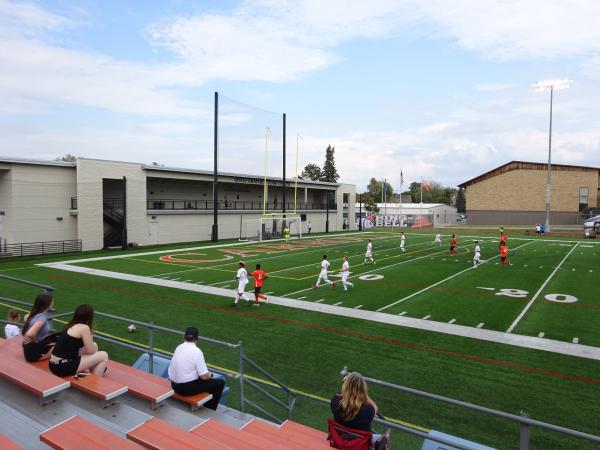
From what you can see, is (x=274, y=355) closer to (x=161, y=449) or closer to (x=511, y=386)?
(x=511, y=386)

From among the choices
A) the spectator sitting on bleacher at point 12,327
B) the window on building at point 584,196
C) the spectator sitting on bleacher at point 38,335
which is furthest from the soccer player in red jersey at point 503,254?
the window on building at point 584,196

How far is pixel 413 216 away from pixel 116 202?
5422 centimetres

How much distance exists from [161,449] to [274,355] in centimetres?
670

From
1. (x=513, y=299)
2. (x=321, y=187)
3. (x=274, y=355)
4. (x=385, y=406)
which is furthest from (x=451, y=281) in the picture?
(x=321, y=187)

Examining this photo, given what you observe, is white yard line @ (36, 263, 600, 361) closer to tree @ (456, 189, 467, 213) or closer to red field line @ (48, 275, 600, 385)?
red field line @ (48, 275, 600, 385)

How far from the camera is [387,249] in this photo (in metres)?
36.6

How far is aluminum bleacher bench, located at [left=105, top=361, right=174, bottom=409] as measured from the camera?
19.0ft

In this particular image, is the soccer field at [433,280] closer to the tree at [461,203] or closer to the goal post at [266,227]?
the goal post at [266,227]

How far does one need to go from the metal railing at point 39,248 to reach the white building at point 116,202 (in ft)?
1.27

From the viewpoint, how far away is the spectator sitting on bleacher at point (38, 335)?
6781mm

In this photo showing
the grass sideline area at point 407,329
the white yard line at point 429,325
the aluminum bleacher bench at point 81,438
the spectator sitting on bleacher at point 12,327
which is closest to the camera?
the aluminum bleacher bench at point 81,438

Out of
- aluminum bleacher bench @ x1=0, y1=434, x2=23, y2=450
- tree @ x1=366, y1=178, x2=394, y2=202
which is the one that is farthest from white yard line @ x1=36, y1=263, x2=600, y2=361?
tree @ x1=366, y1=178, x2=394, y2=202

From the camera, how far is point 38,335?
276 inches

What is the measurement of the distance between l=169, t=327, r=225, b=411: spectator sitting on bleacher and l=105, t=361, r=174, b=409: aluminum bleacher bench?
0.55 ft
